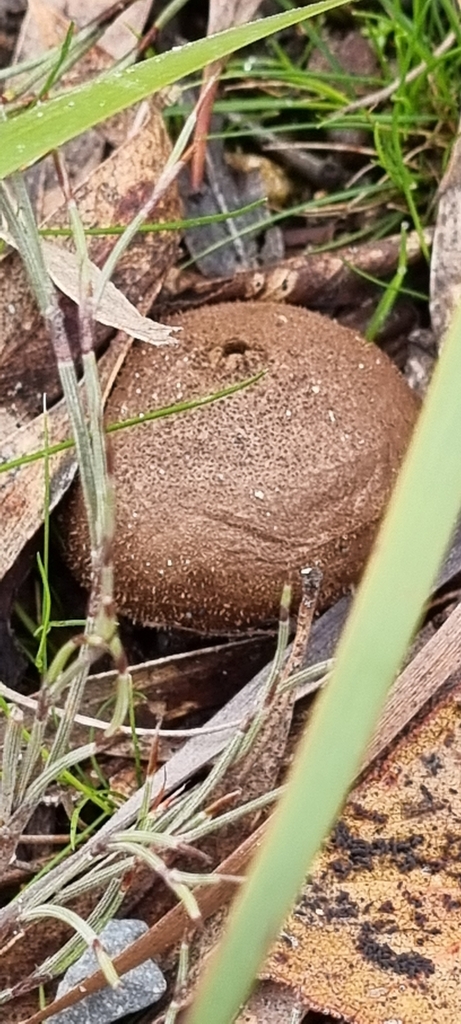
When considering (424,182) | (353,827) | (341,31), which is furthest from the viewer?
(341,31)

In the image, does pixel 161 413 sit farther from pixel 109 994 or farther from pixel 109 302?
pixel 109 994

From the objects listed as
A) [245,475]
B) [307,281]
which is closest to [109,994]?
[245,475]

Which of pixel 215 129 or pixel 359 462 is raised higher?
pixel 215 129

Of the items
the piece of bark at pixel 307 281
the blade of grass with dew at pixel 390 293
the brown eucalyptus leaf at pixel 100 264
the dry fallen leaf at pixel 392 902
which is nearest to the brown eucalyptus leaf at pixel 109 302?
the brown eucalyptus leaf at pixel 100 264

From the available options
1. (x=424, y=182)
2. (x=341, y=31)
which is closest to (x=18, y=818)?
(x=424, y=182)

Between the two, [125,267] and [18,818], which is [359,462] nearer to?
[125,267]

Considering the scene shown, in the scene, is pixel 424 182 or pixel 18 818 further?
pixel 424 182

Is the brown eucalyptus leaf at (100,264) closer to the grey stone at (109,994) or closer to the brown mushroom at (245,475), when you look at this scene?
the brown mushroom at (245,475)
